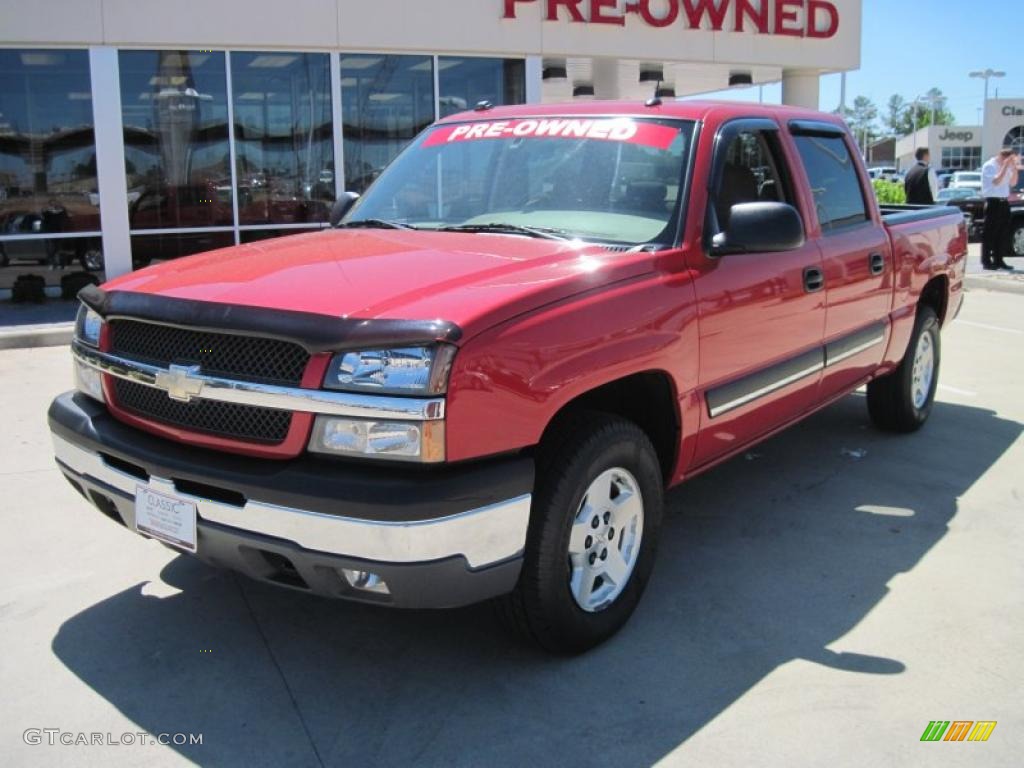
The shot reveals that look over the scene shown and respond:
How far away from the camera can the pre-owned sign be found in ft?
46.3

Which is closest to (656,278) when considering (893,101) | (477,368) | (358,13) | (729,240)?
(729,240)

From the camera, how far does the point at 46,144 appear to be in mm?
12000

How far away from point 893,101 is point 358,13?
176 m

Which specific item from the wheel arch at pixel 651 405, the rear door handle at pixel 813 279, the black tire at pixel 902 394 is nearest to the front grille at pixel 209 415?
the wheel arch at pixel 651 405

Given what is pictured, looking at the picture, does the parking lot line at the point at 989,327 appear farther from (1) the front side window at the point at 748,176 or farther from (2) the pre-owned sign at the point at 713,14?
(2) the pre-owned sign at the point at 713,14

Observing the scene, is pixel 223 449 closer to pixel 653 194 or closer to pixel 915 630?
pixel 653 194

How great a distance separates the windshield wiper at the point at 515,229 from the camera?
3.67 m

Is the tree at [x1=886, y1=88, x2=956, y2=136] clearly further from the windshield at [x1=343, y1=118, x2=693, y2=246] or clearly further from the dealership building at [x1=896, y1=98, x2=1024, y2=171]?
the windshield at [x1=343, y1=118, x2=693, y2=246]

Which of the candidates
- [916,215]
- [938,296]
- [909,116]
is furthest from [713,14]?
[909,116]

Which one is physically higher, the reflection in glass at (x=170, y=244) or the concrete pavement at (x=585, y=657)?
the reflection in glass at (x=170, y=244)

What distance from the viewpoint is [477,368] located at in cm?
272

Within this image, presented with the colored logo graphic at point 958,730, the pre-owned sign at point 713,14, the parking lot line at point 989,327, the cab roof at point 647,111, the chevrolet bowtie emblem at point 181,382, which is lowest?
the colored logo graphic at point 958,730

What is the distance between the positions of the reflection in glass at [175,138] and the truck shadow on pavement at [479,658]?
9.53 metres

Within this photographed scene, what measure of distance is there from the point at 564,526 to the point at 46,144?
1127 cm
